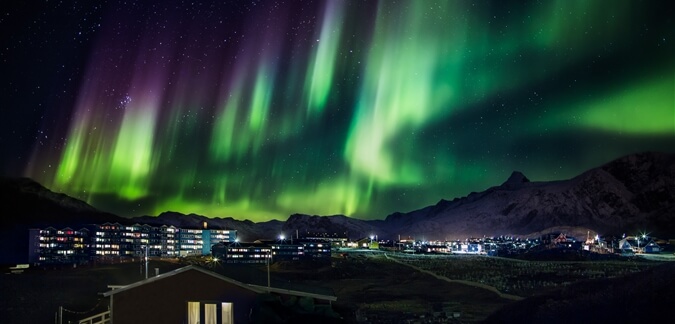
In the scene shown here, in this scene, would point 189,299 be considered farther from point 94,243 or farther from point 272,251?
point 94,243

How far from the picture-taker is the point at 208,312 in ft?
79.2

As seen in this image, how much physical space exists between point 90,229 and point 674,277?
148588 mm

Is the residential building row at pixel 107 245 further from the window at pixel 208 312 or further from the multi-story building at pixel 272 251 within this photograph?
the window at pixel 208 312

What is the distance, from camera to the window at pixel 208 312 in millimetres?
23984

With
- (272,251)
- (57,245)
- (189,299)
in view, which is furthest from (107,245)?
(189,299)

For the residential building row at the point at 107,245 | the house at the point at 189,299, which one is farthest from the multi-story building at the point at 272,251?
the house at the point at 189,299

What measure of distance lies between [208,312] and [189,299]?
0.95 meters

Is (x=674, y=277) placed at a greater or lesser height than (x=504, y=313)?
greater

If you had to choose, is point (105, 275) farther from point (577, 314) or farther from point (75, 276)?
point (577, 314)

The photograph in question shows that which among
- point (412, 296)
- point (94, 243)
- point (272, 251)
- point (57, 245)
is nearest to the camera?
point (412, 296)

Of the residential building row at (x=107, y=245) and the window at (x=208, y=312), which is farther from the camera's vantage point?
the residential building row at (x=107, y=245)

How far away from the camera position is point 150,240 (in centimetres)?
16412

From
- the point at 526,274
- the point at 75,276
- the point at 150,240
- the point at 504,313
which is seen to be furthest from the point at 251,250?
the point at 504,313

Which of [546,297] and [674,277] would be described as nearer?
[674,277]
